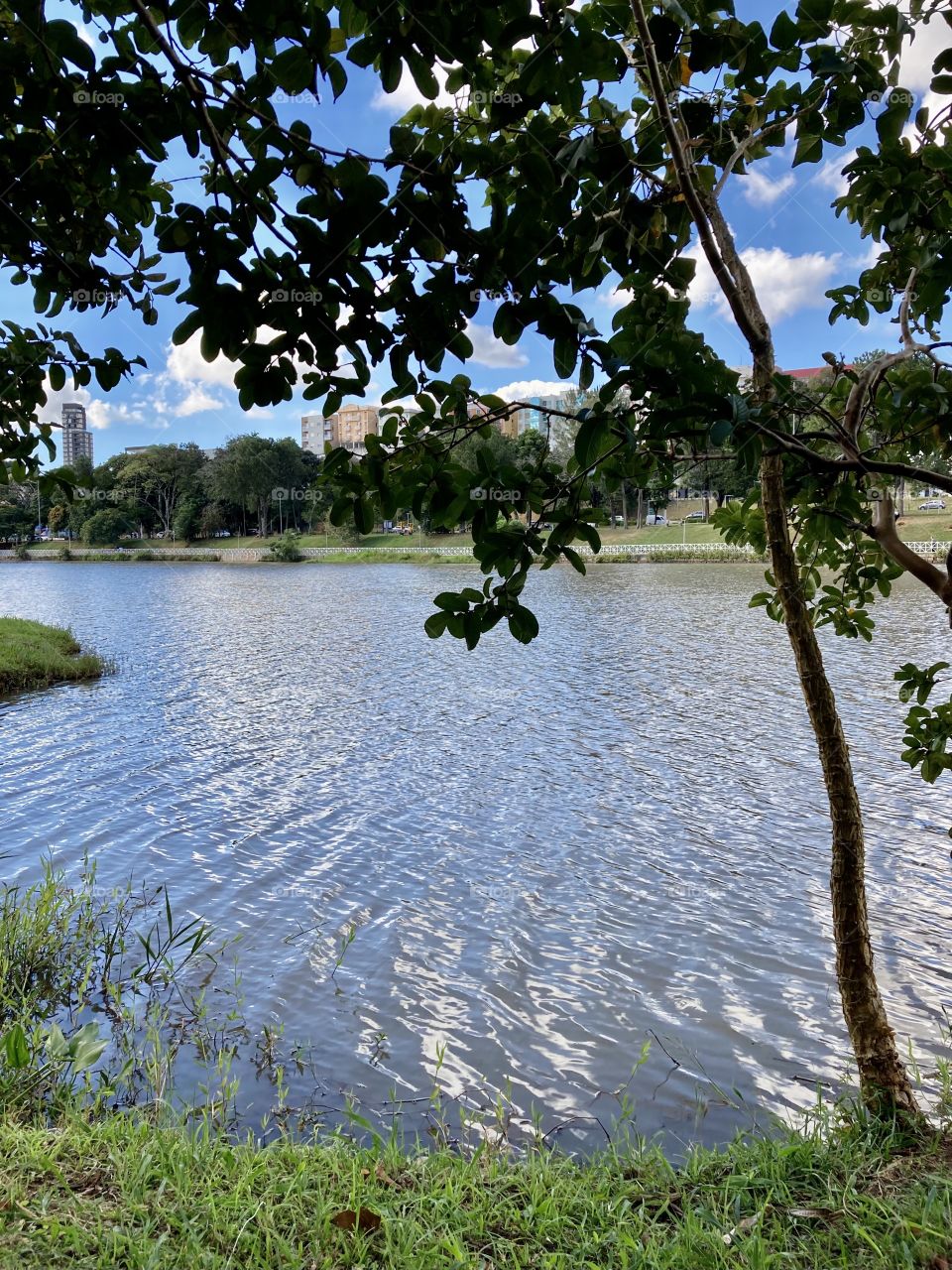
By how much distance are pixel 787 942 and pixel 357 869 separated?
3.84m

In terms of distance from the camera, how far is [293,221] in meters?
1.97

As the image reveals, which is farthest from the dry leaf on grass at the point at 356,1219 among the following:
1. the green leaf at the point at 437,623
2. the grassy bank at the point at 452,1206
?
the green leaf at the point at 437,623

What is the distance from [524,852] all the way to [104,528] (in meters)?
90.1

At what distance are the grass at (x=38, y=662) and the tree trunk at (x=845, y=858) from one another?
17146mm

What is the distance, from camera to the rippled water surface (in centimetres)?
543

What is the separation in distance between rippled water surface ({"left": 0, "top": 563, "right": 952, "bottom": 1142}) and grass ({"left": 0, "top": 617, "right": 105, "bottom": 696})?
97cm

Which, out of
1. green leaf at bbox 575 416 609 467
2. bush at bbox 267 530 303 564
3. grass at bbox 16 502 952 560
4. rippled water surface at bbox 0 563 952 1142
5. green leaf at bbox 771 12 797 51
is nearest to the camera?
green leaf at bbox 575 416 609 467

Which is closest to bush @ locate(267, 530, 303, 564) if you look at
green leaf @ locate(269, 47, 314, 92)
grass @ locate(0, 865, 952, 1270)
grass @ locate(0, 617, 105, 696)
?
grass @ locate(0, 617, 105, 696)

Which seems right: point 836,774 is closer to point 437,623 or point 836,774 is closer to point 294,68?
point 437,623

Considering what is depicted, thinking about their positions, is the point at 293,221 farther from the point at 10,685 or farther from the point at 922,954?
the point at 10,685

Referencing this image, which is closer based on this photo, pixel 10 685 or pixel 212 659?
pixel 10 685

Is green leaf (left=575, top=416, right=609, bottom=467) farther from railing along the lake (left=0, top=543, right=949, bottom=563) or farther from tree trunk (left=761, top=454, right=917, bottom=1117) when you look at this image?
railing along the lake (left=0, top=543, right=949, bottom=563)

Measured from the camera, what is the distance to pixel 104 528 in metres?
89.1

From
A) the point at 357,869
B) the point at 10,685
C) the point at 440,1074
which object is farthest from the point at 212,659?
the point at 440,1074
